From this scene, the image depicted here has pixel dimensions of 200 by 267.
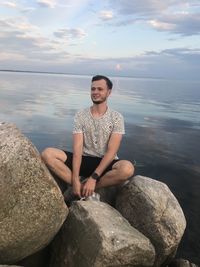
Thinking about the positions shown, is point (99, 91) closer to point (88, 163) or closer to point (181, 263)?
point (88, 163)

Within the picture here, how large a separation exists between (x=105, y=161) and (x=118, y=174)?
40 cm

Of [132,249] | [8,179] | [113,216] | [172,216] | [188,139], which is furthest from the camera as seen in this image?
[188,139]

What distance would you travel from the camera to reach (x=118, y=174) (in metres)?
8.17

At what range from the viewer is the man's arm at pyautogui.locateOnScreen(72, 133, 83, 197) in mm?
8148

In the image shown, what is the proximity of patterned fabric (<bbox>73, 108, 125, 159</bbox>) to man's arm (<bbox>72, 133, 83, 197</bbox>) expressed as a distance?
160 mm

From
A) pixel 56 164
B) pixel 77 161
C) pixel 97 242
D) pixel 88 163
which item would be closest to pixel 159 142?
pixel 88 163

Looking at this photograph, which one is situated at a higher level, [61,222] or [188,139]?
[61,222]

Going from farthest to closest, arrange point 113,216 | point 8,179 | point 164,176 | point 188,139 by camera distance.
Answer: point 188,139 → point 164,176 → point 113,216 → point 8,179

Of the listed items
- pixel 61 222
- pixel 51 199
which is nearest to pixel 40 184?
pixel 51 199

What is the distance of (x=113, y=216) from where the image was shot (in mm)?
6965

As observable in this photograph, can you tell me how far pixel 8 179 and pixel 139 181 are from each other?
3200 millimetres

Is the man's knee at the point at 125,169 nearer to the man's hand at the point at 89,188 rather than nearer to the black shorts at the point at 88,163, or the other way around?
the black shorts at the point at 88,163

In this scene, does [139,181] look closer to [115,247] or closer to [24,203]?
[115,247]

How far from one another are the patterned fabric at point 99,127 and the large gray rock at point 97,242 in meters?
1.84
